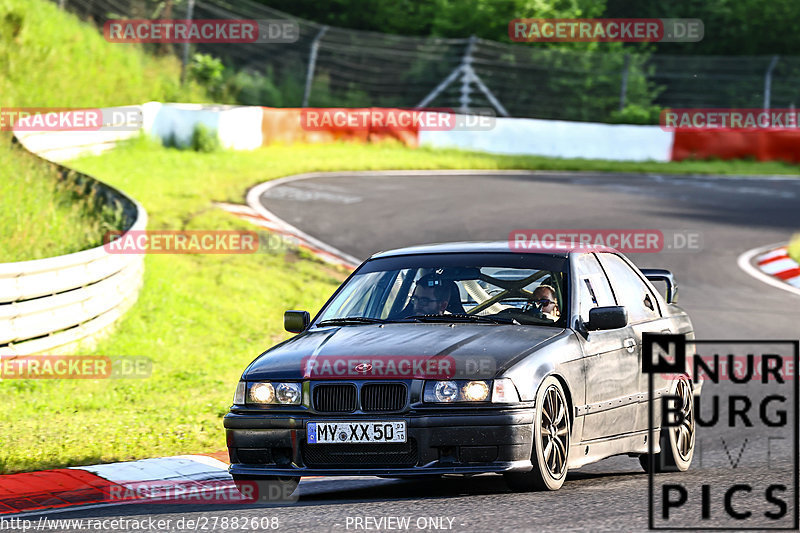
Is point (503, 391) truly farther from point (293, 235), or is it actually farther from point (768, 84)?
point (768, 84)

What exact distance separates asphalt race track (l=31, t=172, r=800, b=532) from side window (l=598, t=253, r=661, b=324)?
1068 mm

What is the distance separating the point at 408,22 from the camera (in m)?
47.8

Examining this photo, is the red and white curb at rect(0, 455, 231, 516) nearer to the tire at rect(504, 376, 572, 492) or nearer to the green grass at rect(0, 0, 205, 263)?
the tire at rect(504, 376, 572, 492)

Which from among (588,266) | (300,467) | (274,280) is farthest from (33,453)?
(274,280)

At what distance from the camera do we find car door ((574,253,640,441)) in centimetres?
737

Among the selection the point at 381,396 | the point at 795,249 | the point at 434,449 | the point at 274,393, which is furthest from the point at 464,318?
the point at 795,249

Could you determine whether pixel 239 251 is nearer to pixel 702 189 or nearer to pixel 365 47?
pixel 702 189

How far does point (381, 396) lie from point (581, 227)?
46.2 feet

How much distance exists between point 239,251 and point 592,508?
1225 centimetres

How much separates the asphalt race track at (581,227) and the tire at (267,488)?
0.12 meters

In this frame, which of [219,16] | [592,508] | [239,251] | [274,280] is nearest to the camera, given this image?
[592,508]

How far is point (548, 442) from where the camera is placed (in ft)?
22.2

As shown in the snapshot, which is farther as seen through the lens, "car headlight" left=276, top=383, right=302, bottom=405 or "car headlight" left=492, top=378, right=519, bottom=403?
"car headlight" left=276, top=383, right=302, bottom=405

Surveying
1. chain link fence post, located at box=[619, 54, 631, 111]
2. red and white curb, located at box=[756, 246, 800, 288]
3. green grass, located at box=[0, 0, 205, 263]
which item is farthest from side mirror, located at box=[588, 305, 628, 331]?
chain link fence post, located at box=[619, 54, 631, 111]
